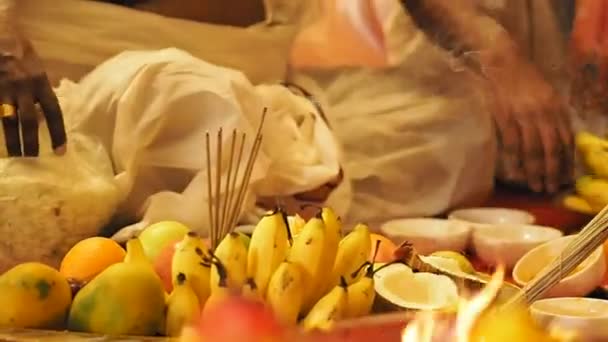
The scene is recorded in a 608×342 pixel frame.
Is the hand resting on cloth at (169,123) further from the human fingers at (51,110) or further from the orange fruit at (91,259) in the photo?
the orange fruit at (91,259)

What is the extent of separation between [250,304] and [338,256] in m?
0.54

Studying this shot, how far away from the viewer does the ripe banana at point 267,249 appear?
1.12 m

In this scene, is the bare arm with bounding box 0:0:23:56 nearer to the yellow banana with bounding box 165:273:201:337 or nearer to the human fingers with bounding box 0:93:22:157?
the human fingers with bounding box 0:93:22:157

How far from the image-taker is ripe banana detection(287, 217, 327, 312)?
1.12 meters

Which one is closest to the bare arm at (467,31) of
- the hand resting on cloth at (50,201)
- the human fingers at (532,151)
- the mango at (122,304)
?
the human fingers at (532,151)

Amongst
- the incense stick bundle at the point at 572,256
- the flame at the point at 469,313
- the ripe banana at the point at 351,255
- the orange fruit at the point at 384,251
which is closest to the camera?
the flame at the point at 469,313

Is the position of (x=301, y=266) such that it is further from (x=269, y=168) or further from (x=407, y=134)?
(x=407, y=134)

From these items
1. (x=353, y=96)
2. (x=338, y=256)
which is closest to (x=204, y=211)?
(x=353, y=96)

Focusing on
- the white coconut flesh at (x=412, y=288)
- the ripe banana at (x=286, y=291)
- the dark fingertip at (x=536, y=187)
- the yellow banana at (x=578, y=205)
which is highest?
the ripe banana at (x=286, y=291)

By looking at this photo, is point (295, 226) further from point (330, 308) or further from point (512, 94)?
point (512, 94)

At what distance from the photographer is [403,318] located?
3.38 feet

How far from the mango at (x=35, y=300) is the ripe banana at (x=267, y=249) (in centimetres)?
22

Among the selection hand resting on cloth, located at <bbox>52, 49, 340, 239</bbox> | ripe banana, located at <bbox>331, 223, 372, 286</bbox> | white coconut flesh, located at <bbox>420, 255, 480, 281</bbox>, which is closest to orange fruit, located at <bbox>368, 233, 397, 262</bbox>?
white coconut flesh, located at <bbox>420, 255, 480, 281</bbox>

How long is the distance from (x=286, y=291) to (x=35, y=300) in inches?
11.7
